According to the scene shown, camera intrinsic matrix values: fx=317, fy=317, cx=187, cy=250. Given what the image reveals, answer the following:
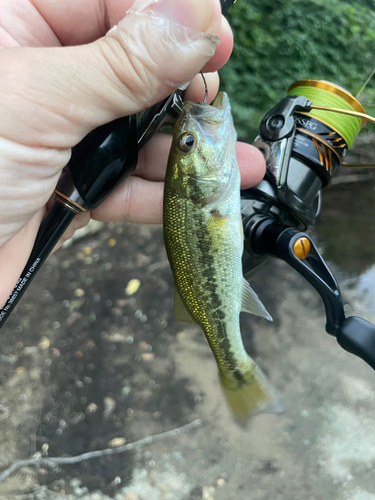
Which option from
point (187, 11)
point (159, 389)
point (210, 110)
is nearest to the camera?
point (187, 11)

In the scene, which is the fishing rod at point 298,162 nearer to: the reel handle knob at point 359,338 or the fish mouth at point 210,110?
the reel handle knob at point 359,338

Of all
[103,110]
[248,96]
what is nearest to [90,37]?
[103,110]

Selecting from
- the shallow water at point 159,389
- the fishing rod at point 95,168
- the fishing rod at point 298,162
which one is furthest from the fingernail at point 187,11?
the shallow water at point 159,389

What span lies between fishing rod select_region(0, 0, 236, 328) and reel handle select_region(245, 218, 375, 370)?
0.55 metres

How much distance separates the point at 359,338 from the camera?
1017mm

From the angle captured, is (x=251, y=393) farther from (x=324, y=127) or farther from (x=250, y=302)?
(x=324, y=127)

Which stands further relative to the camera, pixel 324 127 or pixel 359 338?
pixel 324 127

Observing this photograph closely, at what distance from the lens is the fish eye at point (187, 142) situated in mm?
961

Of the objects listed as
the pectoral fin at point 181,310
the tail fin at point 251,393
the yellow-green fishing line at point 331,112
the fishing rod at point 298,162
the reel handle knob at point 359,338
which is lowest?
the tail fin at point 251,393

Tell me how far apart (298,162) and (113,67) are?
Result: 2.55 ft

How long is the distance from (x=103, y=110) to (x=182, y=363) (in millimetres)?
1495

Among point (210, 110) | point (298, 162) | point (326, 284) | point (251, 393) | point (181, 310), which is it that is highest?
point (210, 110)

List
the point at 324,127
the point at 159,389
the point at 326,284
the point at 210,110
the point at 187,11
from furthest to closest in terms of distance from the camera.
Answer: the point at 159,389, the point at 324,127, the point at 326,284, the point at 210,110, the point at 187,11

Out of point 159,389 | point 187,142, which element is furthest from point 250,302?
point 159,389
